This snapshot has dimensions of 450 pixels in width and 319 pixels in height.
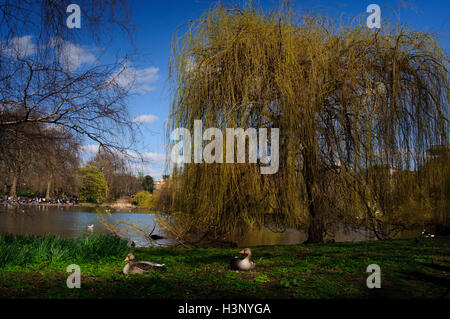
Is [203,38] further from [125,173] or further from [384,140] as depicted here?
[384,140]

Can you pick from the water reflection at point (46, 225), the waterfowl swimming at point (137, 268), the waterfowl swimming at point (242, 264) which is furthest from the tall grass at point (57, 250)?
the waterfowl swimming at point (242, 264)

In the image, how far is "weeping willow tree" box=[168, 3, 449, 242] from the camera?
20.2ft

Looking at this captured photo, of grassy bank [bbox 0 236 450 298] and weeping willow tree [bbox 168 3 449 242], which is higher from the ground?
weeping willow tree [bbox 168 3 449 242]

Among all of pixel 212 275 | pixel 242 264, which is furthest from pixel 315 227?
pixel 212 275

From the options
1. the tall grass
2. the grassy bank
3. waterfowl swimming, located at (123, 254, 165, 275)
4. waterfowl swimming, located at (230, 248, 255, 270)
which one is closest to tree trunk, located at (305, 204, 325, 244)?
the grassy bank

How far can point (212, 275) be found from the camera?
4.07 m

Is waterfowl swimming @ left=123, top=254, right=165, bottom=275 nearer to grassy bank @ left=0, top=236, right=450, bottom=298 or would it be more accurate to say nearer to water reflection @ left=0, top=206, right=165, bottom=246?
grassy bank @ left=0, top=236, right=450, bottom=298

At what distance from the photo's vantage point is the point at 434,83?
21.4 feet

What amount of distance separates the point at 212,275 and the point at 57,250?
7.47 feet

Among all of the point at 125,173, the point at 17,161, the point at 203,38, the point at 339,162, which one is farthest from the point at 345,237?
the point at 17,161

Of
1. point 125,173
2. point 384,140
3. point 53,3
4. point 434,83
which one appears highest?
point 434,83

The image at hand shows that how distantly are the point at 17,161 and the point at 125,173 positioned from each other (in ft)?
4.88

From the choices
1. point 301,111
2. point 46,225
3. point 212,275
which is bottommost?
point 46,225

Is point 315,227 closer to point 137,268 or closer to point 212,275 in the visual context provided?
point 212,275
